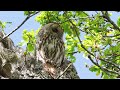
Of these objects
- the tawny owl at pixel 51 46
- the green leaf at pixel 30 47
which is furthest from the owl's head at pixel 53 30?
the green leaf at pixel 30 47

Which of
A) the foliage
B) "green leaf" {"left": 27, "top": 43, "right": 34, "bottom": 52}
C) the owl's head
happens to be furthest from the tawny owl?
the foliage

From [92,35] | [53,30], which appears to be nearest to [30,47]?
[53,30]

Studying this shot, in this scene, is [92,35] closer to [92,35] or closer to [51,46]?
[92,35]

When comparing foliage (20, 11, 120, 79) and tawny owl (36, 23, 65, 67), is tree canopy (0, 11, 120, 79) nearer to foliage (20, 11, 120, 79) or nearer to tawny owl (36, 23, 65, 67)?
foliage (20, 11, 120, 79)

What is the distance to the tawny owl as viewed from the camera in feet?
13.7

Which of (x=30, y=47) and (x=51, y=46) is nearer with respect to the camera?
(x=51, y=46)

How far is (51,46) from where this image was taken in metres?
4.38

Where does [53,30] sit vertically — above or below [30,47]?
above

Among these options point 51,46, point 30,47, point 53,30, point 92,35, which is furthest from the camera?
point 92,35

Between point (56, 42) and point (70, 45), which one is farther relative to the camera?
point (70, 45)
